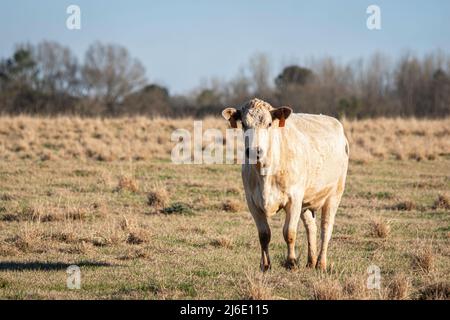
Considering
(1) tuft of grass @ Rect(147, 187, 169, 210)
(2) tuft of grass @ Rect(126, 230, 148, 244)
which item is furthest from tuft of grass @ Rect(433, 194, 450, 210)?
(2) tuft of grass @ Rect(126, 230, 148, 244)

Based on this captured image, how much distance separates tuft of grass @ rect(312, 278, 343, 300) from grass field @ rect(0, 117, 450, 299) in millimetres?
12

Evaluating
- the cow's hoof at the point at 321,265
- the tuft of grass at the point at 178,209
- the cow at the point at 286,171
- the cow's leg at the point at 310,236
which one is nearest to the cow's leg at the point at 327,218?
the cow at the point at 286,171

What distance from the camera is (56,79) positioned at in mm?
66562

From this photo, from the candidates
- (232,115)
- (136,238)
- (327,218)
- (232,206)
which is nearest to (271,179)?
(232,115)

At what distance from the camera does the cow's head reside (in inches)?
352

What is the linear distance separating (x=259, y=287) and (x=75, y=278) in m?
2.73

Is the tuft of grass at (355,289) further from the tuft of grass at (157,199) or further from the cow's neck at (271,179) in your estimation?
the tuft of grass at (157,199)

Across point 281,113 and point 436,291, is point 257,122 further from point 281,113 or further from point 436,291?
point 436,291

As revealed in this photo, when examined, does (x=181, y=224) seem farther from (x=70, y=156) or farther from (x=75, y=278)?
(x=70, y=156)

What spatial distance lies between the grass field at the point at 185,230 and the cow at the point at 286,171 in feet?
1.78

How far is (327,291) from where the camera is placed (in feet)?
25.4

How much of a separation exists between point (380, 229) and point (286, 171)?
157 inches

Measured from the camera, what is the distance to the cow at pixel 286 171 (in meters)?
9.18

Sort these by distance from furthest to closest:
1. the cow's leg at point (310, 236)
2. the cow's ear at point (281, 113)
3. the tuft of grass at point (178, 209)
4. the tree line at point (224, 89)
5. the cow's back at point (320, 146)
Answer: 1. the tree line at point (224, 89)
2. the tuft of grass at point (178, 209)
3. the cow's leg at point (310, 236)
4. the cow's back at point (320, 146)
5. the cow's ear at point (281, 113)
